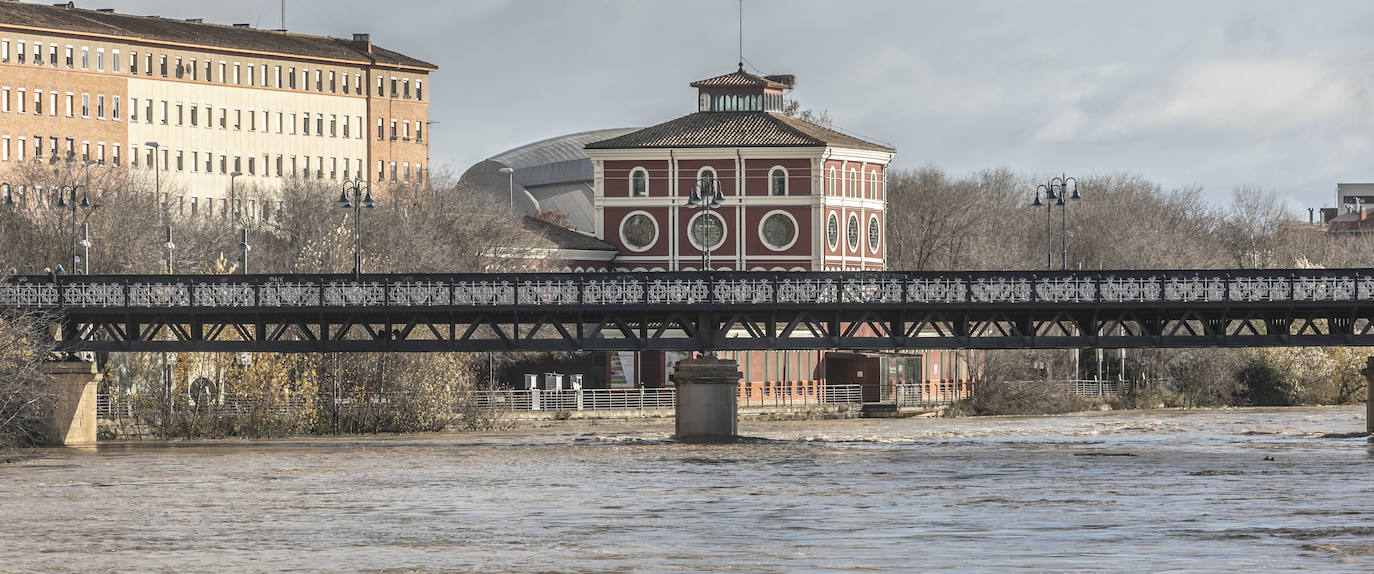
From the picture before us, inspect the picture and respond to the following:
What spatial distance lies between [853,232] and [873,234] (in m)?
2.79

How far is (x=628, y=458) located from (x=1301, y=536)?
3185 centimetres

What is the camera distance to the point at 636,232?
129500 mm

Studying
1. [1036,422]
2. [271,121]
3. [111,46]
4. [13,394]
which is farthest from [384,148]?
[13,394]

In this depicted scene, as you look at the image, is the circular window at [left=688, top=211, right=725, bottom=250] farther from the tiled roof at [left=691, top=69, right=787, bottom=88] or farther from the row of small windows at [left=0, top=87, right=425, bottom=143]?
the row of small windows at [left=0, top=87, right=425, bottom=143]

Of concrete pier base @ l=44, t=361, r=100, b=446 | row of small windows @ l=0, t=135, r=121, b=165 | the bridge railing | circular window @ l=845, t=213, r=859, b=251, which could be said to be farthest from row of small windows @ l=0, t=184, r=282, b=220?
the bridge railing

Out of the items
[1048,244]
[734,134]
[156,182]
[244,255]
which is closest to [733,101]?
[734,134]

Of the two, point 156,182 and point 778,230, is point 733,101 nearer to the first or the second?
point 778,230

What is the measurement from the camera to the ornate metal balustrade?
8456 cm

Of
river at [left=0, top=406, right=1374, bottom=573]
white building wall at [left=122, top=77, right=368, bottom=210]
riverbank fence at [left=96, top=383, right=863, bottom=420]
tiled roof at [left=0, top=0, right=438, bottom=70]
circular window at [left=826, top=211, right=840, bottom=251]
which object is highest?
tiled roof at [left=0, top=0, right=438, bottom=70]

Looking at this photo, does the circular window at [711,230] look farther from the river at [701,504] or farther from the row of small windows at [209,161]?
the row of small windows at [209,161]

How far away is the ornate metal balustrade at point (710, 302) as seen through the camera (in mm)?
84562

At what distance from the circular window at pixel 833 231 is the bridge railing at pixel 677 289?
135 feet

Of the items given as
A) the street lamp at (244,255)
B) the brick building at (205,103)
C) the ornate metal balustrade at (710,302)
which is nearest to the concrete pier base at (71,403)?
the ornate metal balustrade at (710,302)

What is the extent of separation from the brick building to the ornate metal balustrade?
66992 mm
